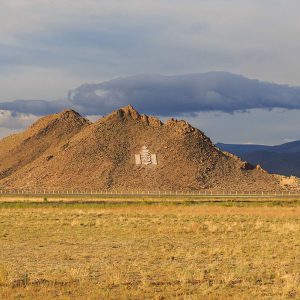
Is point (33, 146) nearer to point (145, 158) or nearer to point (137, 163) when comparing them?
point (137, 163)

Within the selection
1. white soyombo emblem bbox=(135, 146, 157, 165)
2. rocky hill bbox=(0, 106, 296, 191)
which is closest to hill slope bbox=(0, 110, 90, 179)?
rocky hill bbox=(0, 106, 296, 191)

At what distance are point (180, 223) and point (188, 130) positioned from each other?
12429 centimetres

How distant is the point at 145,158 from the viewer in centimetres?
16062

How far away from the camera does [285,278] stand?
66.2ft

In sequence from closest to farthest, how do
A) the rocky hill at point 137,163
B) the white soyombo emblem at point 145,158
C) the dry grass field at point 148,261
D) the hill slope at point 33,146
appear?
the dry grass field at point 148,261, the rocky hill at point 137,163, the white soyombo emblem at point 145,158, the hill slope at point 33,146

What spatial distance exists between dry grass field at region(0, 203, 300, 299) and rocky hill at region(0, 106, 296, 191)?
353 feet

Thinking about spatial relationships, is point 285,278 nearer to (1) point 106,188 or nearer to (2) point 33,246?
(2) point 33,246

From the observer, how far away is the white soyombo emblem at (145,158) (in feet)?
524

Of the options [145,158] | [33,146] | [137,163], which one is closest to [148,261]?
[137,163]

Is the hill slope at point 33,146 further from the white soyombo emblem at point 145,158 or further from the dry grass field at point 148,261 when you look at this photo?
the dry grass field at point 148,261

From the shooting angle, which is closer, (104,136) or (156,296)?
(156,296)

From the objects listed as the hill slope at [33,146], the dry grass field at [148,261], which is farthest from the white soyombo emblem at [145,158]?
the dry grass field at [148,261]

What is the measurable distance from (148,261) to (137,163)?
136178 millimetres

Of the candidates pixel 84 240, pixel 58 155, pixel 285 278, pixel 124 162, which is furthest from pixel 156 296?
pixel 58 155
